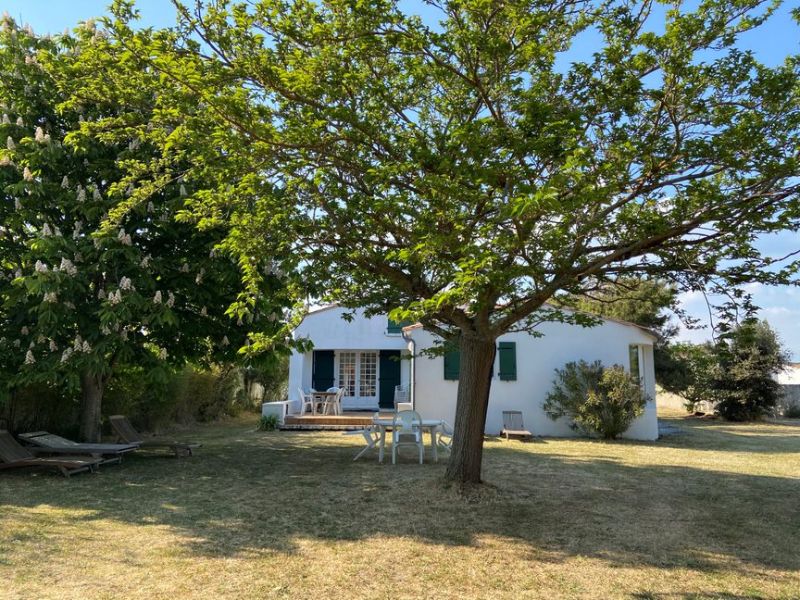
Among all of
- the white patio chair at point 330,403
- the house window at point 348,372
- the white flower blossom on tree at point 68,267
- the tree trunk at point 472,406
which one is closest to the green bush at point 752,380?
the house window at point 348,372

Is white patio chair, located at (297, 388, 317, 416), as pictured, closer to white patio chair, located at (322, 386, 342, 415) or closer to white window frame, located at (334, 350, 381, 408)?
white patio chair, located at (322, 386, 342, 415)

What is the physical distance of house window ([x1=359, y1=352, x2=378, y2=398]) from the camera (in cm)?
2091

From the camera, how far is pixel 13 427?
10.9 metres

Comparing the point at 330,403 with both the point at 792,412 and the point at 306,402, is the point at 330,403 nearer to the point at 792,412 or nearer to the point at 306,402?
the point at 306,402

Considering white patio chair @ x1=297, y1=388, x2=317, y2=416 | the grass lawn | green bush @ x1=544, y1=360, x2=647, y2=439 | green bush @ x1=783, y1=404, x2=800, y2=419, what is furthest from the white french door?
green bush @ x1=783, y1=404, x2=800, y2=419

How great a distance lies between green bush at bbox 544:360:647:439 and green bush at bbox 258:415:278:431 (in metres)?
8.03

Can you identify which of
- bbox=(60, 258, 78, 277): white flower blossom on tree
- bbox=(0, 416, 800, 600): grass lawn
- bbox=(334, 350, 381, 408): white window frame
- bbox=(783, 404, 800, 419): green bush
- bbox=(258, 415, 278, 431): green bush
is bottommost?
bbox=(0, 416, 800, 600): grass lawn

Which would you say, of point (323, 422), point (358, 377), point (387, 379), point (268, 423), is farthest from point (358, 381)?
point (268, 423)

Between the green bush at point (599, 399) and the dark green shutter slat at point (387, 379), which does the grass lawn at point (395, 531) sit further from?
the dark green shutter slat at point (387, 379)

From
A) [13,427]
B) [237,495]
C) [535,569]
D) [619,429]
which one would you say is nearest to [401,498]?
[237,495]

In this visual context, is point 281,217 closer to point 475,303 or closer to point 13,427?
point 475,303

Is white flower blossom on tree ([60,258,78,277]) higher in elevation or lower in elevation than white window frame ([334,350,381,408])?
higher

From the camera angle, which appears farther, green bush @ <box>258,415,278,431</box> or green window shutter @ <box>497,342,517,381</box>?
green bush @ <box>258,415,278,431</box>

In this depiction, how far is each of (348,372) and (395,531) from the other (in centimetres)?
1533
